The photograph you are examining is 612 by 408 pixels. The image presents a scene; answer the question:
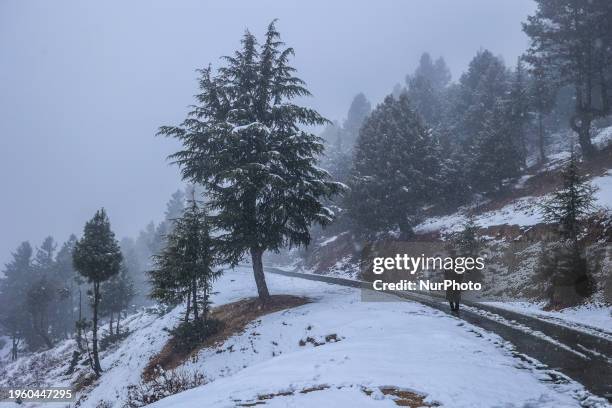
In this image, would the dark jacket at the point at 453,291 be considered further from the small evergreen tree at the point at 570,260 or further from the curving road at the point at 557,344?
the small evergreen tree at the point at 570,260

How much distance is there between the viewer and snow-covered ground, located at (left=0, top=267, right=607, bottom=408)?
23.5 feet

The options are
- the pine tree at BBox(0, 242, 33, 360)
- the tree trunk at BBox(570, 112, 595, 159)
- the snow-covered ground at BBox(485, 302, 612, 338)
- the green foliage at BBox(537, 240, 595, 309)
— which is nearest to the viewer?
the snow-covered ground at BBox(485, 302, 612, 338)

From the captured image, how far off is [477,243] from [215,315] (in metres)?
16.2

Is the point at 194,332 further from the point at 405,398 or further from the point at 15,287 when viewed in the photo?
the point at 15,287

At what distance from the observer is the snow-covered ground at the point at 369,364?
282 inches

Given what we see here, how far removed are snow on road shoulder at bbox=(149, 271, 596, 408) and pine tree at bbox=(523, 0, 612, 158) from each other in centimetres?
2482

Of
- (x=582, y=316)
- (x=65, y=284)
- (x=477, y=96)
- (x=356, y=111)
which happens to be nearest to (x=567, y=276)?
(x=582, y=316)

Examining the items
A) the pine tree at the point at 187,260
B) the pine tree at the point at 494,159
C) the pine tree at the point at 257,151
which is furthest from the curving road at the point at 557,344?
the pine tree at the point at 494,159

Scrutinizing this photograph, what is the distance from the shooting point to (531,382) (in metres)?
7.92

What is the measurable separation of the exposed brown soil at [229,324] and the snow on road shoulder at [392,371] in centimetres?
391

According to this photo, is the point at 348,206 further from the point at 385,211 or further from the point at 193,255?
the point at 193,255

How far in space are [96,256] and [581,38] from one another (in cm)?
3748

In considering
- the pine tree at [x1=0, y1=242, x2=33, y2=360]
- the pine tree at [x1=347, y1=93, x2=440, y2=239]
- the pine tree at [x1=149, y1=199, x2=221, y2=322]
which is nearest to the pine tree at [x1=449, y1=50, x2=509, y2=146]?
the pine tree at [x1=347, y1=93, x2=440, y2=239]

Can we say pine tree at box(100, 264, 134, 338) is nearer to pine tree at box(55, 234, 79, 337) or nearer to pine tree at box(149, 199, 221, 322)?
pine tree at box(55, 234, 79, 337)
